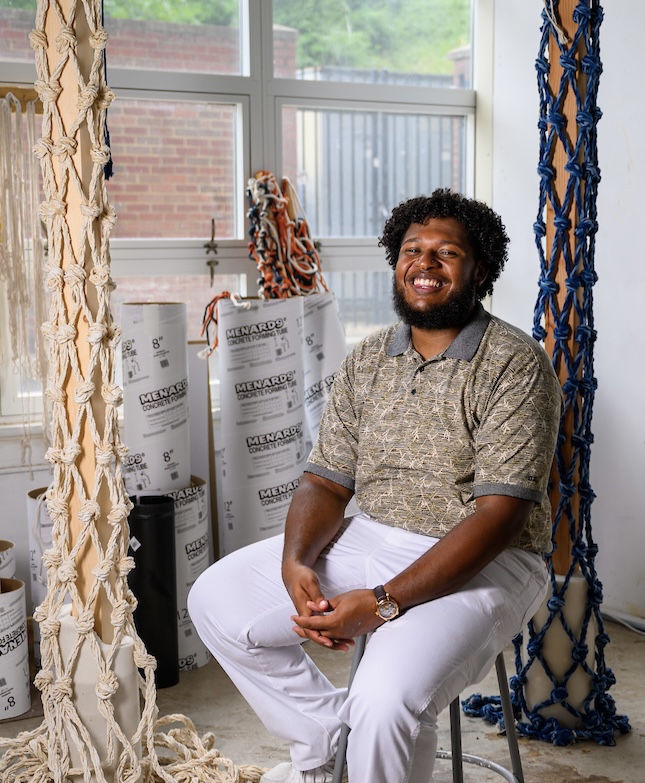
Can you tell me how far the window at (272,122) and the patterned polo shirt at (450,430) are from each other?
57.2 inches

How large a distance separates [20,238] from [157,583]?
1.16 m

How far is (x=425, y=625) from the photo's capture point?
6.28 feet

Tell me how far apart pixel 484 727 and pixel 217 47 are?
2.45 meters

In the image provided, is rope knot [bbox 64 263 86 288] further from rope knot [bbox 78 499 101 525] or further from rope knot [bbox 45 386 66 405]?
rope knot [bbox 78 499 101 525]

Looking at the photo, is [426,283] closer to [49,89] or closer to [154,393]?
[49,89]

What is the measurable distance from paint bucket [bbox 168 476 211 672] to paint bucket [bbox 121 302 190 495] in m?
0.07

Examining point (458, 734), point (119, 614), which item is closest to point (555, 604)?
point (458, 734)

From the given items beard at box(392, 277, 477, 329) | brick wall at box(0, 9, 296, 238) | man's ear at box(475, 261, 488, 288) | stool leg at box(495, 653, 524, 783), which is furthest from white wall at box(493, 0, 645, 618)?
stool leg at box(495, 653, 524, 783)

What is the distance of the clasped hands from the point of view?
1.97m

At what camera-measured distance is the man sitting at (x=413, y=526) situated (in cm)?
193

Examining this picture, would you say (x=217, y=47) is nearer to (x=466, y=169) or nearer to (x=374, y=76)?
(x=374, y=76)

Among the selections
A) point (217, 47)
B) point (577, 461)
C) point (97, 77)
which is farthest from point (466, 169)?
point (97, 77)

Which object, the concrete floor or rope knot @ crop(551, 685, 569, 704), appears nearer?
the concrete floor

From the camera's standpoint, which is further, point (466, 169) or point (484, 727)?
point (466, 169)
